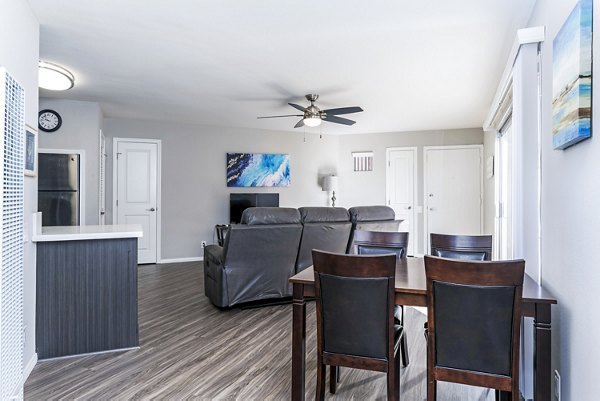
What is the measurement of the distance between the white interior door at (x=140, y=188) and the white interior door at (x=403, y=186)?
4.45m

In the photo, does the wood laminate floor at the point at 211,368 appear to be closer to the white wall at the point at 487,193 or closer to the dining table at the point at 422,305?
the dining table at the point at 422,305

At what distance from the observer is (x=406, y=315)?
3.85 metres

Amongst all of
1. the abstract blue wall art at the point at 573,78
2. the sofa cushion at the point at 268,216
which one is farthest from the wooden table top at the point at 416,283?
the sofa cushion at the point at 268,216

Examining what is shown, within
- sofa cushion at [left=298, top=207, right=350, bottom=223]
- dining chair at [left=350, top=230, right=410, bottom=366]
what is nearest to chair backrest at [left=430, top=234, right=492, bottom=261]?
dining chair at [left=350, top=230, right=410, bottom=366]

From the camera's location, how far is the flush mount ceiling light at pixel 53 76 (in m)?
3.89

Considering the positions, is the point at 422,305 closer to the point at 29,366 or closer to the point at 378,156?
the point at 29,366

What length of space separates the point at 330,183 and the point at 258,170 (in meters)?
1.47

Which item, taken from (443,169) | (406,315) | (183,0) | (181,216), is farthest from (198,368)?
(443,169)

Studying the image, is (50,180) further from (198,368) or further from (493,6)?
(493,6)

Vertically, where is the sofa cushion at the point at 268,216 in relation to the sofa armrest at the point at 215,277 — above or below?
above

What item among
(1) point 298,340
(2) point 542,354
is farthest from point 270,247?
(2) point 542,354

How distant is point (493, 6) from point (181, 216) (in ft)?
18.4

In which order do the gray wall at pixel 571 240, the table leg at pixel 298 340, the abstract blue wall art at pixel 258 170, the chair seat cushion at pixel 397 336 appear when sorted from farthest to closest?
1. the abstract blue wall art at pixel 258 170
2. the table leg at pixel 298 340
3. the chair seat cushion at pixel 397 336
4. the gray wall at pixel 571 240

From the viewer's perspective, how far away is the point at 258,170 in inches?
289
